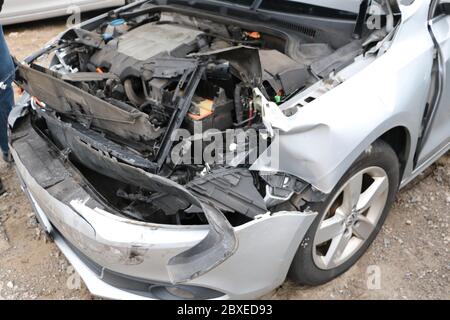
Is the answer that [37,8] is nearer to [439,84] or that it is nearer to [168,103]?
[168,103]

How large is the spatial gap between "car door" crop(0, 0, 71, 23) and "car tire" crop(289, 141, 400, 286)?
4.67 m

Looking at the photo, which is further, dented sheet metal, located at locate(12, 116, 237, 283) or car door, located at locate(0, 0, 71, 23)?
car door, located at locate(0, 0, 71, 23)

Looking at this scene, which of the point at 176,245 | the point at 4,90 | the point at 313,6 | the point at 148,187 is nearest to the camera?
the point at 176,245

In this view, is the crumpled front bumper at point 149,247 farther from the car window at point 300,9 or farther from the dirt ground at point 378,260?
the car window at point 300,9

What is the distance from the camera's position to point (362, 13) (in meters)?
2.23

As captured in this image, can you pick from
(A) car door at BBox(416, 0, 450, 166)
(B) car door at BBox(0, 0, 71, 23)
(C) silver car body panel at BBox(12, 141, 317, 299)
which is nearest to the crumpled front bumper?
(C) silver car body panel at BBox(12, 141, 317, 299)

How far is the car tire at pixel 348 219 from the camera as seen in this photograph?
1.89m

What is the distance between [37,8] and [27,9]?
117 mm

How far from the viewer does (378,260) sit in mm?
2373

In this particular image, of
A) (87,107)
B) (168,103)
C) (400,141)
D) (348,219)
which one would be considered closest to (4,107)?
(87,107)

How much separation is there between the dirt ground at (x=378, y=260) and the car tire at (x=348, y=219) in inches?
4.9

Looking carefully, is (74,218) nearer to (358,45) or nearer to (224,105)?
(224,105)

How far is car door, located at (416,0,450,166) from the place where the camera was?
210cm

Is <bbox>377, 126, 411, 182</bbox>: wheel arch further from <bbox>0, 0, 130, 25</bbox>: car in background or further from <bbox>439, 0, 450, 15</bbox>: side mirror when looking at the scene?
<bbox>0, 0, 130, 25</bbox>: car in background
